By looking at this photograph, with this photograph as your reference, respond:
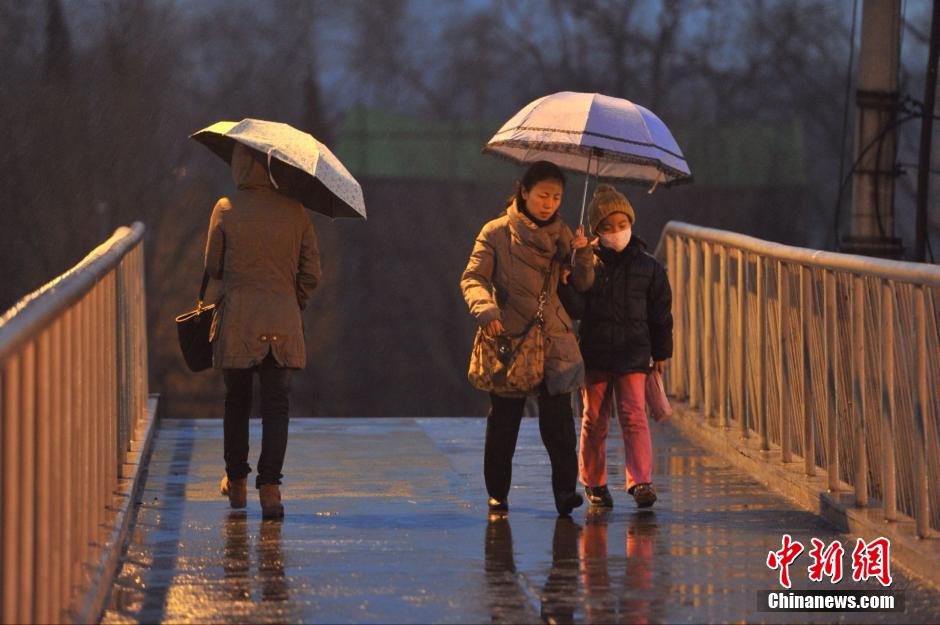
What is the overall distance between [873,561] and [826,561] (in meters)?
0.17

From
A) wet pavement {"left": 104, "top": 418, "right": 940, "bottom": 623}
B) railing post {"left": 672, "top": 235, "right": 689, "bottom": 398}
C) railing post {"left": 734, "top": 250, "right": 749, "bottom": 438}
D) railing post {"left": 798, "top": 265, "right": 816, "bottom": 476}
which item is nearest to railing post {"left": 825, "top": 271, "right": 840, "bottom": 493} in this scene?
wet pavement {"left": 104, "top": 418, "right": 940, "bottom": 623}

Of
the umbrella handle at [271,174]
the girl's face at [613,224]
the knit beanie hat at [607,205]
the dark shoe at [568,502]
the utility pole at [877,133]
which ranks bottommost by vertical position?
the dark shoe at [568,502]

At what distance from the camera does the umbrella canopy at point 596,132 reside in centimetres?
771

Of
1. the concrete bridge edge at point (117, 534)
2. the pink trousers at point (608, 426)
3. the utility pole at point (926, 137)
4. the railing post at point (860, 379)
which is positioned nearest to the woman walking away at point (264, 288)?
the concrete bridge edge at point (117, 534)

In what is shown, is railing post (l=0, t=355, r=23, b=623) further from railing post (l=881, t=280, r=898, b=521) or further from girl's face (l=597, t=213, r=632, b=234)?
girl's face (l=597, t=213, r=632, b=234)

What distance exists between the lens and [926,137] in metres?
17.5

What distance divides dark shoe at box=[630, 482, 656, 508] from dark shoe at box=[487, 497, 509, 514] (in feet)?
1.66

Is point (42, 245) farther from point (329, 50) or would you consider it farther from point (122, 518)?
point (122, 518)

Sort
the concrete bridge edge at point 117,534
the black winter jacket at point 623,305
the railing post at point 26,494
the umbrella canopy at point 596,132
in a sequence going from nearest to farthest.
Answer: the railing post at point 26,494, the concrete bridge edge at point 117,534, the umbrella canopy at point 596,132, the black winter jacket at point 623,305

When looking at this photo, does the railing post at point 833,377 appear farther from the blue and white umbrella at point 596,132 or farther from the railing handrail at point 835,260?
the blue and white umbrella at point 596,132

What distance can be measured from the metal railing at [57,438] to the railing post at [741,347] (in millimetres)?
3329

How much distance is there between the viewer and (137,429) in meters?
9.62

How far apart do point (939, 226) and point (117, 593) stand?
1252 inches

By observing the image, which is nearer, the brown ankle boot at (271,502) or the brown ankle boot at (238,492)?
the brown ankle boot at (271,502)
